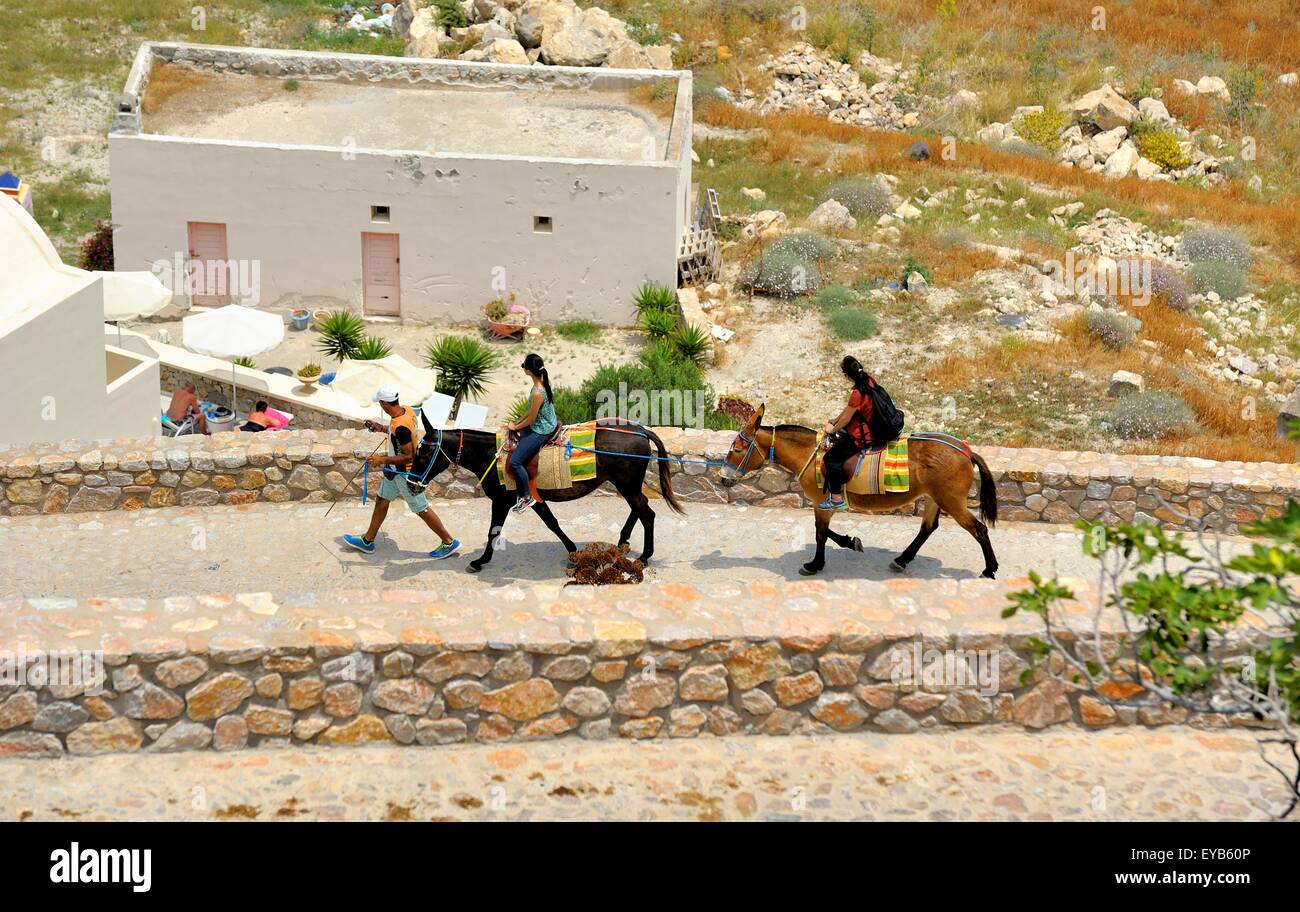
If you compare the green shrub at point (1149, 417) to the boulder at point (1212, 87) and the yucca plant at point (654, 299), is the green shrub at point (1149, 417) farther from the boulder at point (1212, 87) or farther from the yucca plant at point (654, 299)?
the boulder at point (1212, 87)

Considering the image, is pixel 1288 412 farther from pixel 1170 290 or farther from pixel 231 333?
pixel 231 333

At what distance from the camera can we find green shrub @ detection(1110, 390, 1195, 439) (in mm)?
19328

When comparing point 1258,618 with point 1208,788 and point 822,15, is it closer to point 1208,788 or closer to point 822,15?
point 1208,788

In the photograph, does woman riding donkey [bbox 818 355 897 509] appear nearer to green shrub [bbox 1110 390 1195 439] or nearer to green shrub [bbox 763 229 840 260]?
green shrub [bbox 1110 390 1195 439]

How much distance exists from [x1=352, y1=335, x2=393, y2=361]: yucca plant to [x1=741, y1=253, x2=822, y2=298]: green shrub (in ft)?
22.2

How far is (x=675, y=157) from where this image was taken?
83.3 ft

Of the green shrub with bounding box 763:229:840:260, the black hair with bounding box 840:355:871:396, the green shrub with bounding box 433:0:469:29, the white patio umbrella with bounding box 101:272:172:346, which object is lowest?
the white patio umbrella with bounding box 101:272:172:346

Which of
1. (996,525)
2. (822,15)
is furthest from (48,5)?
(996,525)

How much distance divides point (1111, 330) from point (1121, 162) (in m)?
12.4

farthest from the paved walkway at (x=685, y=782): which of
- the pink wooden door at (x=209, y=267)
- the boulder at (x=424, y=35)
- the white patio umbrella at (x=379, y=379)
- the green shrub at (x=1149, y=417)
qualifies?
the boulder at (x=424, y=35)

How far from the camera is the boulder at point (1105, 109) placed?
35094mm

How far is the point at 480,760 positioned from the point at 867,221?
877 inches

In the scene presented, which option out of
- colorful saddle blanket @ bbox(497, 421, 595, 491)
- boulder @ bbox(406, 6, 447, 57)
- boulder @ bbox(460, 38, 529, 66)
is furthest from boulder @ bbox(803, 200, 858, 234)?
colorful saddle blanket @ bbox(497, 421, 595, 491)

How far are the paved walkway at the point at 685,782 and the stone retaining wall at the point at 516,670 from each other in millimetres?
117
